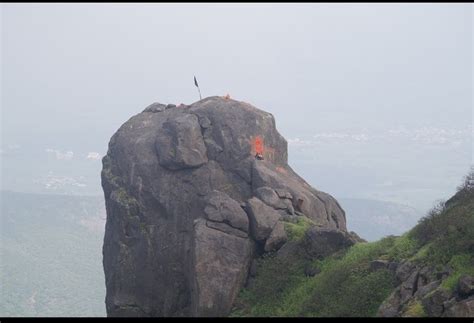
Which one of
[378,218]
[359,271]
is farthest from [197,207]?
[378,218]

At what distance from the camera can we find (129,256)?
3005 cm

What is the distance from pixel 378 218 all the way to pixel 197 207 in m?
128

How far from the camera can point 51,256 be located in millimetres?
120688

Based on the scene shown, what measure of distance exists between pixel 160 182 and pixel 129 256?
3.91 m

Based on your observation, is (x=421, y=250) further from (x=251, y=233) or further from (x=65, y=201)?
(x=65, y=201)

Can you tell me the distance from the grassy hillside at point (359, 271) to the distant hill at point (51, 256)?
71.6 meters

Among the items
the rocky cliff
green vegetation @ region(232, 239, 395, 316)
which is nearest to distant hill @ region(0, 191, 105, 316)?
the rocky cliff

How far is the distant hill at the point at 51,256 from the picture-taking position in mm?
97688

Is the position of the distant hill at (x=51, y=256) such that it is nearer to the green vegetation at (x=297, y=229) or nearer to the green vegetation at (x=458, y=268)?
the green vegetation at (x=297, y=229)

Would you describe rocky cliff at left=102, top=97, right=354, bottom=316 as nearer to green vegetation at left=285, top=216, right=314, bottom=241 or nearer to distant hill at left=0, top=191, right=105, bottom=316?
green vegetation at left=285, top=216, right=314, bottom=241

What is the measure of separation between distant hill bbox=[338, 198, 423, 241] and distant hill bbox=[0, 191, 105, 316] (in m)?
59.1

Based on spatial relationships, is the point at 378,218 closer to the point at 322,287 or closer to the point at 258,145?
the point at 258,145

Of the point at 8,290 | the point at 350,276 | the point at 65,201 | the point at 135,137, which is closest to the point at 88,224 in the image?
the point at 65,201

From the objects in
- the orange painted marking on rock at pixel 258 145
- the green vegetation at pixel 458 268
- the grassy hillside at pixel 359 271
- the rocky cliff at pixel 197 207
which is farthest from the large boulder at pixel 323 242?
the orange painted marking on rock at pixel 258 145
